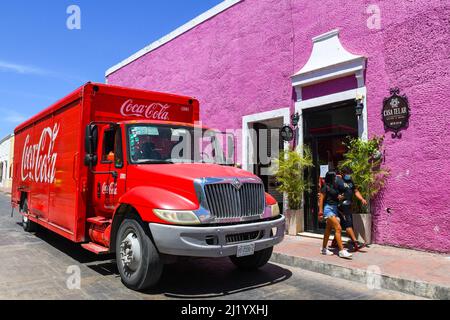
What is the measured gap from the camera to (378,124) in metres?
8.21

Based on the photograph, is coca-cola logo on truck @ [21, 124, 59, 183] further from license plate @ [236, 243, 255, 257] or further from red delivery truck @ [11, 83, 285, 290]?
license plate @ [236, 243, 255, 257]

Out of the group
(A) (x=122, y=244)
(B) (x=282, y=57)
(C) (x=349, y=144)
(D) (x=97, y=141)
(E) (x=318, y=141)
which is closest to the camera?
(A) (x=122, y=244)

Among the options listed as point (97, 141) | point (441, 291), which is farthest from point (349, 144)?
point (97, 141)

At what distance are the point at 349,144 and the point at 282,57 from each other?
3.23 meters

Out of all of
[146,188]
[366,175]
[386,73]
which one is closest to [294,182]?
[366,175]

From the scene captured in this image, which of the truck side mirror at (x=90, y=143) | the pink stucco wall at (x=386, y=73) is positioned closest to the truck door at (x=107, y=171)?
the truck side mirror at (x=90, y=143)

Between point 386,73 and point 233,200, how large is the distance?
5.19 metres

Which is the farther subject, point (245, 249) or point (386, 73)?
point (386, 73)

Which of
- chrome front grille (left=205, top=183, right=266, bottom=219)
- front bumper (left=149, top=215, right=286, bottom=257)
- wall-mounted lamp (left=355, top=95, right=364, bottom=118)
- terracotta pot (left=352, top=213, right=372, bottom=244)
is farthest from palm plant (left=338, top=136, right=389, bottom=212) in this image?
front bumper (left=149, top=215, right=286, bottom=257)

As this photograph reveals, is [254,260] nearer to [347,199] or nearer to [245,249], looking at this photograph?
[245,249]

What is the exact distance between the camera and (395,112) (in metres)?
7.86

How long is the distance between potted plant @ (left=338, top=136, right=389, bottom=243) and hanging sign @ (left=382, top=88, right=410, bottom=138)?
347mm

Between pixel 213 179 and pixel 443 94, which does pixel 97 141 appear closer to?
pixel 213 179

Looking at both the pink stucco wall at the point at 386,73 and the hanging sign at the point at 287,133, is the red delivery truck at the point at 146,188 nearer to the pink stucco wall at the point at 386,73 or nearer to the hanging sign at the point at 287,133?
the hanging sign at the point at 287,133
